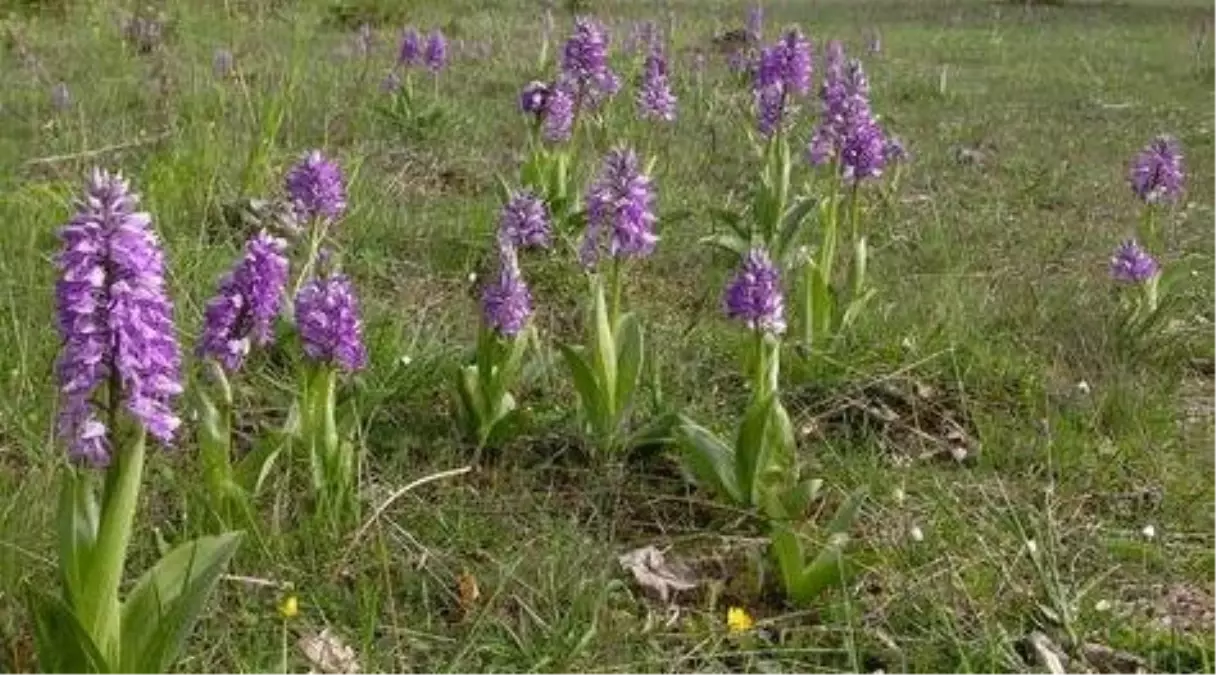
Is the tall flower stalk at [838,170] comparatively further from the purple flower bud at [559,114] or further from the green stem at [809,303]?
the purple flower bud at [559,114]

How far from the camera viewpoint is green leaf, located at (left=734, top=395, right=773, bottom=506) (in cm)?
315

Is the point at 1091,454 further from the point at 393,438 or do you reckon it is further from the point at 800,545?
the point at 393,438

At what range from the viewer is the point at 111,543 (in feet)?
6.70

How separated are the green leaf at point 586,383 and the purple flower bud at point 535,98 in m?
1.87

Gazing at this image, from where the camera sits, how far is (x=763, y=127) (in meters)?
5.03

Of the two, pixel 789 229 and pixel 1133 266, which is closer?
pixel 1133 266

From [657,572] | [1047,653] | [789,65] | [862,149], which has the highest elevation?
→ [789,65]

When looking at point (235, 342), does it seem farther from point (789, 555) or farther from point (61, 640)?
point (789, 555)

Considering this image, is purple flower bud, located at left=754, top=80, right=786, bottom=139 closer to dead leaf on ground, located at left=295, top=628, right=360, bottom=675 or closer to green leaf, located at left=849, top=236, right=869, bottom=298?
green leaf, located at left=849, top=236, right=869, bottom=298

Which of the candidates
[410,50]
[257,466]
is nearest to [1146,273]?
[257,466]

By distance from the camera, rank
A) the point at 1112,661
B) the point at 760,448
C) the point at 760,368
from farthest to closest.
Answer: the point at 760,368 → the point at 760,448 → the point at 1112,661

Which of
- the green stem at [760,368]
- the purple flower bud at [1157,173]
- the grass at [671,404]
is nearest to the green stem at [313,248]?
the grass at [671,404]

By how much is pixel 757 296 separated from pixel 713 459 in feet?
1.30

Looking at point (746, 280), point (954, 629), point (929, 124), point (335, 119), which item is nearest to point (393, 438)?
point (746, 280)
